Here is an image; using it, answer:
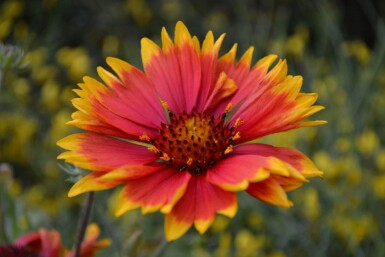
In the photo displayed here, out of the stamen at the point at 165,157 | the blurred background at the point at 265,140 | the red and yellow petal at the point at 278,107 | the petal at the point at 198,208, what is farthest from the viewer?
the blurred background at the point at 265,140

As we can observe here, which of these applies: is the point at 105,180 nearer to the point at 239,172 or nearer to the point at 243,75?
the point at 239,172

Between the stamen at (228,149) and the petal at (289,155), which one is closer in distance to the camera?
the petal at (289,155)

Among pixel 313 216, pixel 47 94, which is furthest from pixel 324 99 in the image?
pixel 47 94

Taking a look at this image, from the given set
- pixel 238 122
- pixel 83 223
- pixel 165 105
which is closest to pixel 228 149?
pixel 238 122

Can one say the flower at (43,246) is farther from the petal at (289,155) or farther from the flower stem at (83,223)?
the petal at (289,155)

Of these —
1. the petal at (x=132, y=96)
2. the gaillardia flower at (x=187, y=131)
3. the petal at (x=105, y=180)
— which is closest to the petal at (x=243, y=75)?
the gaillardia flower at (x=187, y=131)

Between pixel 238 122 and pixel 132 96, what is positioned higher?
pixel 132 96
